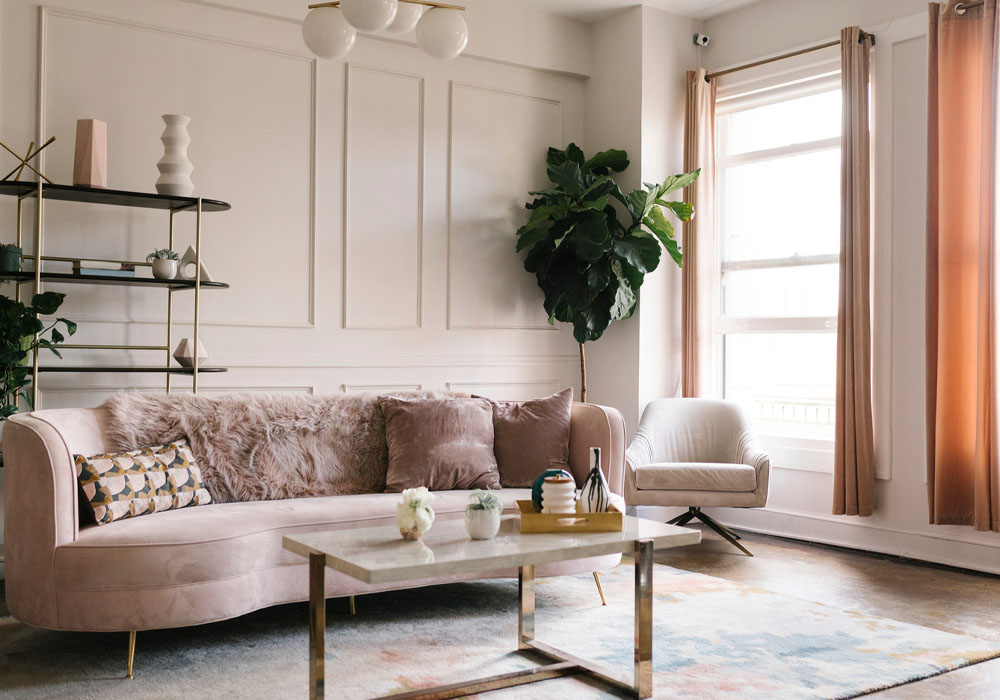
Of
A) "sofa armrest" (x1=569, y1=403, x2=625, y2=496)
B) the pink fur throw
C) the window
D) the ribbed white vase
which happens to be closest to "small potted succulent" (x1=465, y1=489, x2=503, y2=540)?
the pink fur throw

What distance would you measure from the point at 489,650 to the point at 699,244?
10.8ft

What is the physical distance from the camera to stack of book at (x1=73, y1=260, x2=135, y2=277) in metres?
4.13

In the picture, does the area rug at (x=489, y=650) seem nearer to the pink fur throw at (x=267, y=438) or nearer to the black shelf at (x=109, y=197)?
the pink fur throw at (x=267, y=438)

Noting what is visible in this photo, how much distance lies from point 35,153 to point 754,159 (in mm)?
3928

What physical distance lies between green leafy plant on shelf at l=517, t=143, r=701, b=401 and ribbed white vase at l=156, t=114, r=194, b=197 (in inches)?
78.9

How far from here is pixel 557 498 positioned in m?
2.91

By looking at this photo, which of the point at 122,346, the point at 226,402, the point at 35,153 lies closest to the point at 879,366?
the point at 226,402

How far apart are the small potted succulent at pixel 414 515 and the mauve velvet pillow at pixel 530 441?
138 centimetres

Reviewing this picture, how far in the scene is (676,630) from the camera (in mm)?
3441

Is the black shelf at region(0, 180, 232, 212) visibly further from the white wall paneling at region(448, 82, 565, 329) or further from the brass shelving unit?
the white wall paneling at region(448, 82, 565, 329)

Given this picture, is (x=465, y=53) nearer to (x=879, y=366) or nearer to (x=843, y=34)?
(x=843, y=34)

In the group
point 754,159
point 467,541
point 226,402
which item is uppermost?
point 754,159

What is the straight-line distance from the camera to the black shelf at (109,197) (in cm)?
398

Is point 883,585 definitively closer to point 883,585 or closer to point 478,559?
point 883,585
